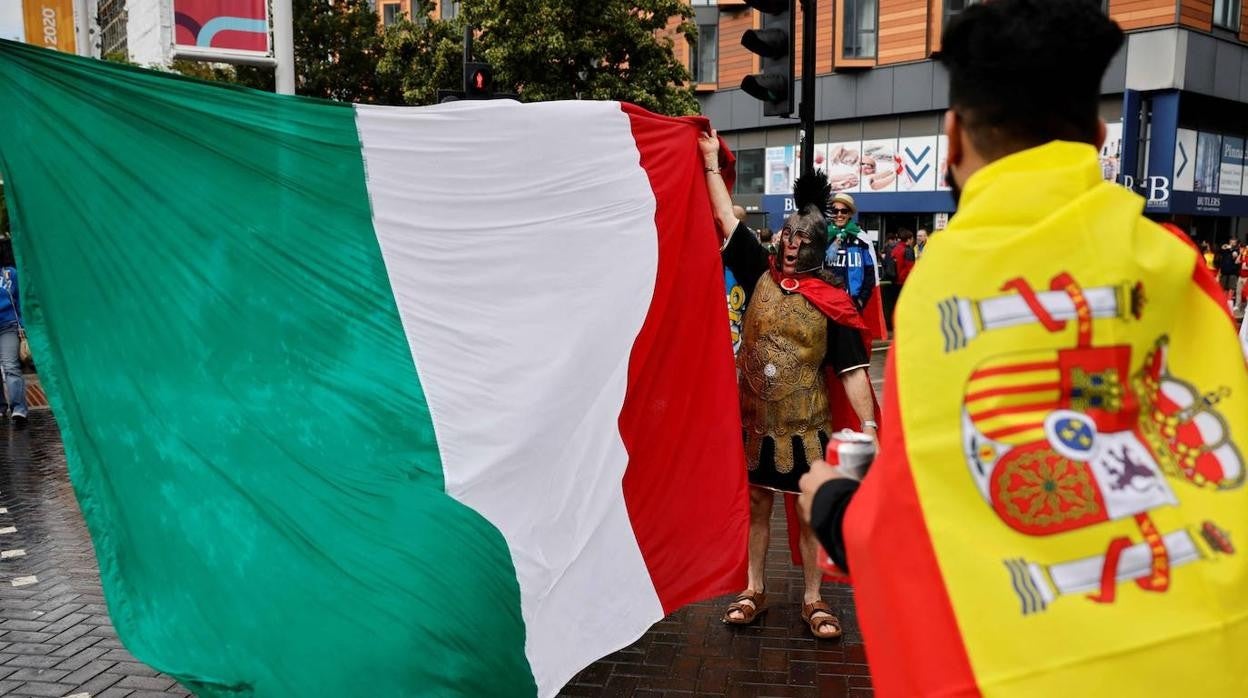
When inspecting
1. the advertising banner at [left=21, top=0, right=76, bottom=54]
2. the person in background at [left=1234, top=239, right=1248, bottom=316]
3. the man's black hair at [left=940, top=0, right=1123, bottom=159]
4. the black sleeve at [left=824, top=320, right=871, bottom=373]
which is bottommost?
the person in background at [left=1234, top=239, right=1248, bottom=316]

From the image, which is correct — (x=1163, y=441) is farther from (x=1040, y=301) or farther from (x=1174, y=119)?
(x=1174, y=119)

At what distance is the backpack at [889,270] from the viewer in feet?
58.7

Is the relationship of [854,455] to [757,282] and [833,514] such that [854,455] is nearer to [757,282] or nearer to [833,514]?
[833,514]

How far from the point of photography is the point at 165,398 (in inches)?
114

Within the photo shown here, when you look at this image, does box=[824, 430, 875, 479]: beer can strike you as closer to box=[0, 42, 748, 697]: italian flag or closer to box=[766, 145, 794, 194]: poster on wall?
box=[0, 42, 748, 697]: italian flag

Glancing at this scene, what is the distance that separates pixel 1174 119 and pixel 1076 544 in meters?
26.3

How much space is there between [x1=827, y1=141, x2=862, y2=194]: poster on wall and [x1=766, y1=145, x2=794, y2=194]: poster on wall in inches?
59.4

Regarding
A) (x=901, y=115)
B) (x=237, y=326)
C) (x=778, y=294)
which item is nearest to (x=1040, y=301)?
(x=237, y=326)

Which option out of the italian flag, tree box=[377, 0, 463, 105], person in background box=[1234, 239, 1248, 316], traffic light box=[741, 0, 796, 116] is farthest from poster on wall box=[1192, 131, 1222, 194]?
the italian flag

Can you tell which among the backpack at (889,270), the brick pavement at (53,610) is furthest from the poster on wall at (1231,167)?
the brick pavement at (53,610)

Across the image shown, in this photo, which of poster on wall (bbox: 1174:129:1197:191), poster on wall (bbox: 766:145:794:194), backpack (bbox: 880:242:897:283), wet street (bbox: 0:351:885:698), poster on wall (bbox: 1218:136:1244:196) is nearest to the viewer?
wet street (bbox: 0:351:885:698)

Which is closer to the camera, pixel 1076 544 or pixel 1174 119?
pixel 1076 544

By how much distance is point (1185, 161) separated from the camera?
2598 centimetres

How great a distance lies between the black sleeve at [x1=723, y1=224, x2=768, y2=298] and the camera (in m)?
4.73
